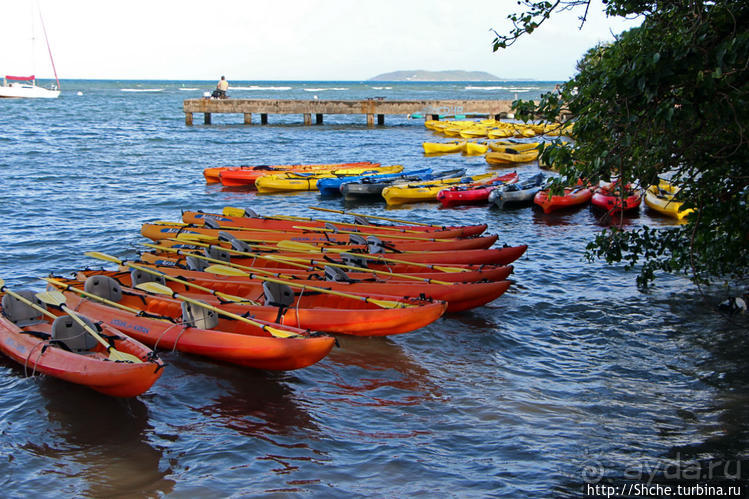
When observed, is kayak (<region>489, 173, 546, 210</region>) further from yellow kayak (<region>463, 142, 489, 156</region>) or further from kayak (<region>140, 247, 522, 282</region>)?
yellow kayak (<region>463, 142, 489, 156</region>)

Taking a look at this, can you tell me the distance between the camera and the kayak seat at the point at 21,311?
35.9 feet

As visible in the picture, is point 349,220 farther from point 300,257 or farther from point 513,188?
point 300,257

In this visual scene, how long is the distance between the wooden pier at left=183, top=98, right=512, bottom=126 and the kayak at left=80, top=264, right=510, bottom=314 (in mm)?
38057

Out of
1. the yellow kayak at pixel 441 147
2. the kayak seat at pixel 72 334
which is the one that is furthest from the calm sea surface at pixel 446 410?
the yellow kayak at pixel 441 147

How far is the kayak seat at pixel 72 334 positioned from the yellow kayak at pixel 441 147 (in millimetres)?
31408

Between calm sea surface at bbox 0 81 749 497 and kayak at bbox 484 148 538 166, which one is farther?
kayak at bbox 484 148 538 166

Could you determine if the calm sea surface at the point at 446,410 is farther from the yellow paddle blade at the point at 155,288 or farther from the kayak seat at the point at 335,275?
the kayak seat at the point at 335,275

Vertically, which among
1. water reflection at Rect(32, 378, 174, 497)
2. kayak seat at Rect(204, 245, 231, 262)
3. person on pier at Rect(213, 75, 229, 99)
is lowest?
water reflection at Rect(32, 378, 174, 497)

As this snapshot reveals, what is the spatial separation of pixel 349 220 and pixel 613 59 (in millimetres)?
15121

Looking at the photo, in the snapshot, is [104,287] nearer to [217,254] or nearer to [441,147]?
[217,254]

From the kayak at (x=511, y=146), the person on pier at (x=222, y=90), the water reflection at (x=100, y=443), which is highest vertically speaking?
the person on pier at (x=222, y=90)

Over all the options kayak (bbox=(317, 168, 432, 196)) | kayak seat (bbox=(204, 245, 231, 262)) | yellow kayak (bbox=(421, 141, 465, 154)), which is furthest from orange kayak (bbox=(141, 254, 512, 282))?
yellow kayak (bbox=(421, 141, 465, 154))

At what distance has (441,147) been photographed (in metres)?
40.1

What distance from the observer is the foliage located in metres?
6.71
